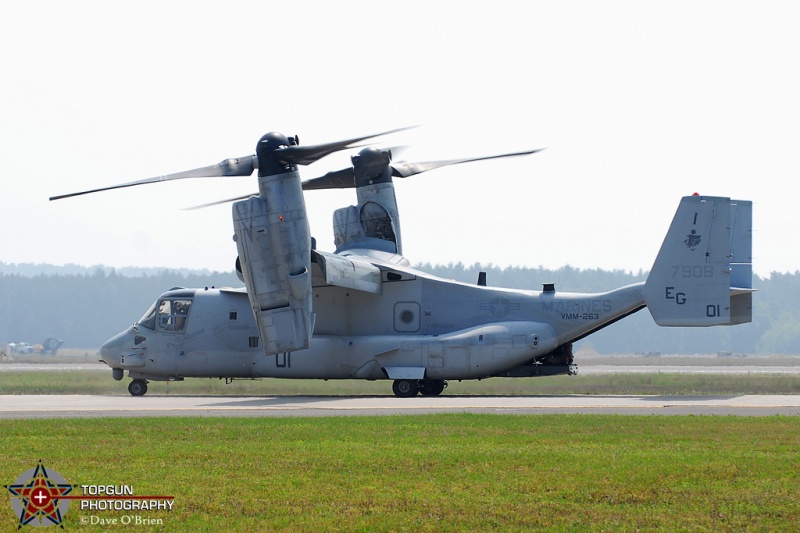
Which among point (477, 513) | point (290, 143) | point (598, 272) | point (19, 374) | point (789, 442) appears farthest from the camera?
point (598, 272)

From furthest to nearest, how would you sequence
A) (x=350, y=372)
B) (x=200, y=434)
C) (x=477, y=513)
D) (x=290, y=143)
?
(x=350, y=372) → (x=290, y=143) → (x=200, y=434) → (x=477, y=513)

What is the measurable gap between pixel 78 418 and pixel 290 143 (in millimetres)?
8739

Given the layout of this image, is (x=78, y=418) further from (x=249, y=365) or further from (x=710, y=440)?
(x=710, y=440)

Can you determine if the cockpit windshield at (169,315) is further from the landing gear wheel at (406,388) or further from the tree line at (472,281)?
the tree line at (472,281)

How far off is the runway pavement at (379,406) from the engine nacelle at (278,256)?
210 cm

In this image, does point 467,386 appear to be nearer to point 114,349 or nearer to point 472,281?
point 114,349

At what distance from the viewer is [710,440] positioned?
17797mm

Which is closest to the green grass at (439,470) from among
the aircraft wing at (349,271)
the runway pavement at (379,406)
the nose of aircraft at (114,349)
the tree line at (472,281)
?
the runway pavement at (379,406)

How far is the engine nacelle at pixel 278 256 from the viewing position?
2620 cm

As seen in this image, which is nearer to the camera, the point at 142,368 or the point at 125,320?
the point at 142,368

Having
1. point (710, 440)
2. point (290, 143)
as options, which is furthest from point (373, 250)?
point (710, 440)

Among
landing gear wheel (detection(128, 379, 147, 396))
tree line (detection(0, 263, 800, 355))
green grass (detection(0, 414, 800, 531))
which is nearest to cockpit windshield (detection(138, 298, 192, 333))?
landing gear wheel (detection(128, 379, 147, 396))

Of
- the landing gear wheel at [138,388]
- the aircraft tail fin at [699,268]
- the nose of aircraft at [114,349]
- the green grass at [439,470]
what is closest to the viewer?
the green grass at [439,470]
